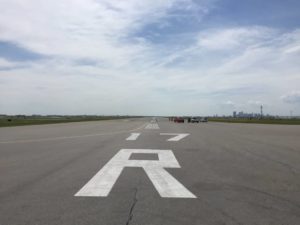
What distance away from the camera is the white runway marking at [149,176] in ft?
23.2

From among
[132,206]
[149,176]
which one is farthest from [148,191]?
[149,176]

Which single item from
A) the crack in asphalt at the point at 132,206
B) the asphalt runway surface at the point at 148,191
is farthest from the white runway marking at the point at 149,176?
the crack in asphalt at the point at 132,206

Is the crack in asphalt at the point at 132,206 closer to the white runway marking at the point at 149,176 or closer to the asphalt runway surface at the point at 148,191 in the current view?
the asphalt runway surface at the point at 148,191

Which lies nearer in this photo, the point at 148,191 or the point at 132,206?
the point at 132,206

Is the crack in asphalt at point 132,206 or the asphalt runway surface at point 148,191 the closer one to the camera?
the crack in asphalt at point 132,206

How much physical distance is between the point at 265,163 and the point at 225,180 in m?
3.59

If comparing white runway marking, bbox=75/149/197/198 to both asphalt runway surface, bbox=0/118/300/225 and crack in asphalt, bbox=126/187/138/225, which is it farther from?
crack in asphalt, bbox=126/187/138/225

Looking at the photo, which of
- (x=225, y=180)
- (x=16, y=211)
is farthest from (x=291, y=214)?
(x=16, y=211)

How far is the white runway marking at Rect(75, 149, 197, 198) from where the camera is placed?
7070mm

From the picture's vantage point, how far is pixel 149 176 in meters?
8.93

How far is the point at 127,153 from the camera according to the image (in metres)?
13.7

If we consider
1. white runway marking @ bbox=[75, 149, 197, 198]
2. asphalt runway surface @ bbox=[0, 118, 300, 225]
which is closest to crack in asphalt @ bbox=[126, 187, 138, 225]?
asphalt runway surface @ bbox=[0, 118, 300, 225]

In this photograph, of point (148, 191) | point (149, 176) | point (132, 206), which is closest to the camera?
point (132, 206)

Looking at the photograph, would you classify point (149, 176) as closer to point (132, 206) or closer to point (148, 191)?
point (148, 191)
